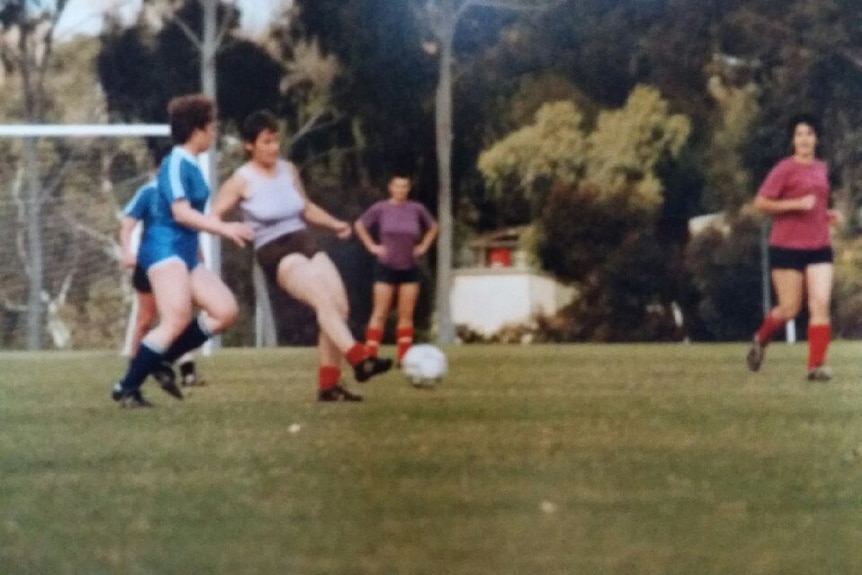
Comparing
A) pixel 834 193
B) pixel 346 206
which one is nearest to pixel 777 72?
pixel 834 193

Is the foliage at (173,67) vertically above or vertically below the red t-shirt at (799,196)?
above

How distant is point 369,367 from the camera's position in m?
3.56

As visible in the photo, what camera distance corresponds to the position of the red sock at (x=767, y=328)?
13.7ft

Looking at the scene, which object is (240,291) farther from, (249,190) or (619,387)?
(619,387)

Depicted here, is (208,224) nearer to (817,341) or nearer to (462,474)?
(462,474)

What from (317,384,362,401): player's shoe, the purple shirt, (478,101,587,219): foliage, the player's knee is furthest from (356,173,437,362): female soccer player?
the player's knee

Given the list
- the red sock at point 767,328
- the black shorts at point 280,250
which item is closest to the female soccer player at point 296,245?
the black shorts at point 280,250

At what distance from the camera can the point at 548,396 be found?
3.59m

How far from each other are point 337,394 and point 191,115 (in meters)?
0.63

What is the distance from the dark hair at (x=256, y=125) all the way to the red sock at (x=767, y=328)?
4.29ft

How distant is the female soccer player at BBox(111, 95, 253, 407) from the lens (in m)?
3.46

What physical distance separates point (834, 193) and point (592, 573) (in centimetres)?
179

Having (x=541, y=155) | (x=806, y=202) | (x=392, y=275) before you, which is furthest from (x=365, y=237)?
(x=806, y=202)

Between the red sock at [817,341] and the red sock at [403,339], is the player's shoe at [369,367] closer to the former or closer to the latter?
the red sock at [403,339]
